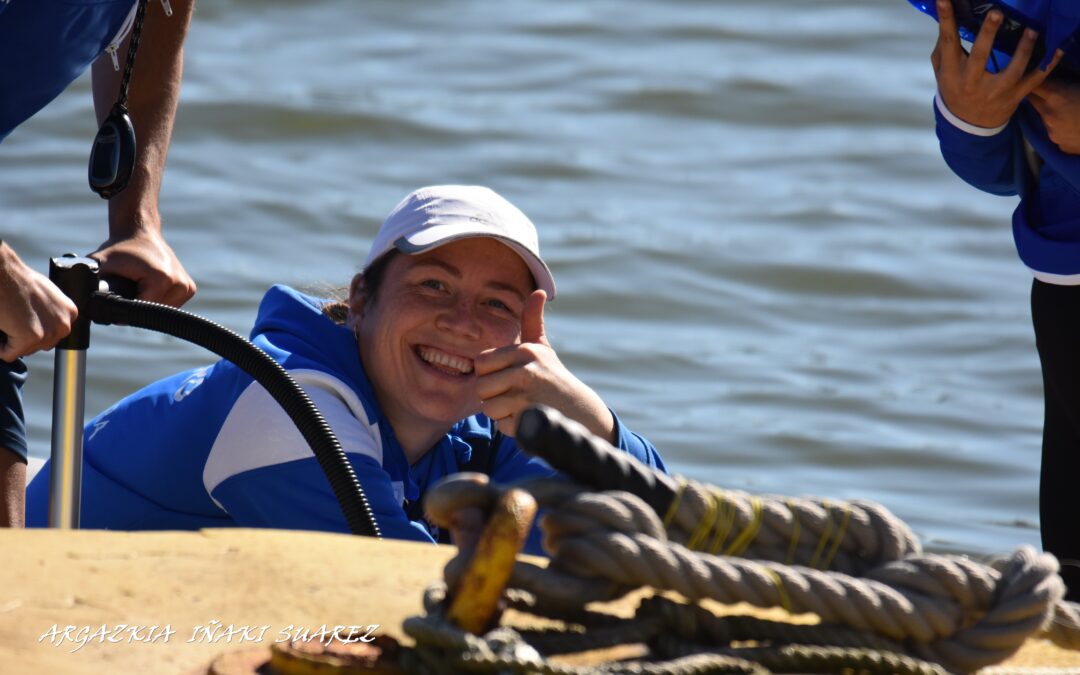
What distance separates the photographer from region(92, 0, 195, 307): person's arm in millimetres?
2385

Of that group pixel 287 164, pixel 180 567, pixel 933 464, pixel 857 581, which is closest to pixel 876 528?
pixel 857 581

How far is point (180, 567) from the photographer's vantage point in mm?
1565

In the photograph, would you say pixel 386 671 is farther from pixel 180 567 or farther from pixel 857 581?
pixel 857 581

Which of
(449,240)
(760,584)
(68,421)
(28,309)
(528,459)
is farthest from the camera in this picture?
(528,459)

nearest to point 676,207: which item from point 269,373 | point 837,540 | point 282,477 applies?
point 282,477

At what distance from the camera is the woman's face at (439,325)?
2.54m

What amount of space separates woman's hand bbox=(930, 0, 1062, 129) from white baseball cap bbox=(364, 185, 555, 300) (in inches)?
27.6

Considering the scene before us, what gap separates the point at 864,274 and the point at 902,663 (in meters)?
5.56

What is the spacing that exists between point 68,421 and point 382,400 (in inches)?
21.7

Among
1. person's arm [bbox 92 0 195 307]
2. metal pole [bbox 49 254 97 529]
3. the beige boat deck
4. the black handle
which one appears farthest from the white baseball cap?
the black handle

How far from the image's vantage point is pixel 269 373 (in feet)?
7.08

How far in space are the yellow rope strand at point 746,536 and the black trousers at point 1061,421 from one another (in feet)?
3.58

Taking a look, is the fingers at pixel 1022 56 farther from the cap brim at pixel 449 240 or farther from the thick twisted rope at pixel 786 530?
the thick twisted rope at pixel 786 530

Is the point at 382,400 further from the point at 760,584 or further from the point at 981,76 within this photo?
the point at 760,584
